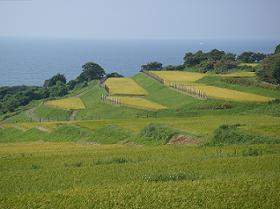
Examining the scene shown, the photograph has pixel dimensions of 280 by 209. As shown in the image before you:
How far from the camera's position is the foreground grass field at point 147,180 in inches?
512

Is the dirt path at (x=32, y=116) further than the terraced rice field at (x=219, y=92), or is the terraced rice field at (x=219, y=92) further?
the dirt path at (x=32, y=116)

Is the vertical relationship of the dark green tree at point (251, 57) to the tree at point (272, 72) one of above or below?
below

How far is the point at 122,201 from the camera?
13.0 metres

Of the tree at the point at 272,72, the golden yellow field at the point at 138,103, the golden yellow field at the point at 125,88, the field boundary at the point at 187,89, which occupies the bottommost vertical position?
the golden yellow field at the point at 125,88

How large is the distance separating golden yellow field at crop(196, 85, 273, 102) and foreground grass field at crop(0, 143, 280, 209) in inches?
1074

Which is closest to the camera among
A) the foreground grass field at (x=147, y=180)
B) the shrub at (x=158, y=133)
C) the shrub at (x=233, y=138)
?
the foreground grass field at (x=147, y=180)

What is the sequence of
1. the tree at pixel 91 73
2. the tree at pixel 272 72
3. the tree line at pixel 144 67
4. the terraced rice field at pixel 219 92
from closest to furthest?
the terraced rice field at pixel 219 92
the tree at pixel 272 72
the tree line at pixel 144 67
the tree at pixel 91 73

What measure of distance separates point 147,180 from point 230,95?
3870 centimetres

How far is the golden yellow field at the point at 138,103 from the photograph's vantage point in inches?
2019

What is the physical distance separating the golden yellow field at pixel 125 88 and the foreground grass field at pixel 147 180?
39619mm

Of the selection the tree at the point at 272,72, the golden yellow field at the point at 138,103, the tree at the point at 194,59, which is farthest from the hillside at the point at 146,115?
the tree at the point at 194,59

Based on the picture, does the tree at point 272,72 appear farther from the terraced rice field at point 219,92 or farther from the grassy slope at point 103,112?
the grassy slope at point 103,112

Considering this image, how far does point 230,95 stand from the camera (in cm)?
5288

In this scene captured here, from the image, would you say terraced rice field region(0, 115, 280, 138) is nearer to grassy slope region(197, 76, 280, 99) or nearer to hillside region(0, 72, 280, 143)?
hillside region(0, 72, 280, 143)
